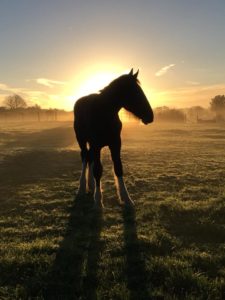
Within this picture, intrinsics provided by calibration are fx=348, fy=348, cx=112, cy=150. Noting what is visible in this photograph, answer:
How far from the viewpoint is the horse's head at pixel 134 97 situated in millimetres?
8266

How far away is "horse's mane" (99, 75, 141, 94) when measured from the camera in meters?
8.26

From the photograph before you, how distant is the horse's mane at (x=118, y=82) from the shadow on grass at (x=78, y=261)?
3031mm

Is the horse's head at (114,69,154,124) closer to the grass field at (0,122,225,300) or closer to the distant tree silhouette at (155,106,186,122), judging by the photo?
the grass field at (0,122,225,300)

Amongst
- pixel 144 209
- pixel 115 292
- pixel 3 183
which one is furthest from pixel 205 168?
pixel 115 292

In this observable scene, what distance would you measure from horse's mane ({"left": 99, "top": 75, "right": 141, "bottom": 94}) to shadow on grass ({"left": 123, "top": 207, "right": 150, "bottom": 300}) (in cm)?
333

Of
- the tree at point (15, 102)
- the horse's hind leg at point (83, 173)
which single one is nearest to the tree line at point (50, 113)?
the tree at point (15, 102)

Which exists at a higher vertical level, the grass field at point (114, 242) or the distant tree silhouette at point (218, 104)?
the distant tree silhouette at point (218, 104)

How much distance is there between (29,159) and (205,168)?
8345 millimetres

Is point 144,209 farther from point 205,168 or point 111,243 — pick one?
point 205,168

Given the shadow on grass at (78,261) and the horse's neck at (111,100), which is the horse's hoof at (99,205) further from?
the horse's neck at (111,100)

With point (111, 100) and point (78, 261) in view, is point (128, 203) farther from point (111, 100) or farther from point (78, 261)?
point (78, 261)

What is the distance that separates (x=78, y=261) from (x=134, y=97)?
14.1 ft

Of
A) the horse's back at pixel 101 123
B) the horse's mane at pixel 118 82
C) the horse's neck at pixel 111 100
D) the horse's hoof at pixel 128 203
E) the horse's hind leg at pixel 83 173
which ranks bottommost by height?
the horse's hoof at pixel 128 203

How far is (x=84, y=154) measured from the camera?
1070cm
